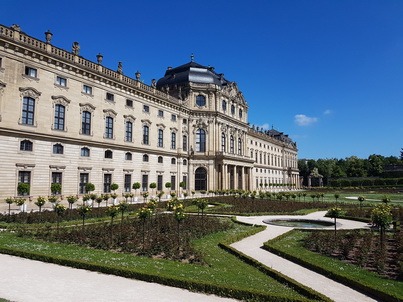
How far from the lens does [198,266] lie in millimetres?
8633

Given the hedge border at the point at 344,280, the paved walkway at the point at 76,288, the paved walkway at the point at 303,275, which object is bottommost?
the paved walkway at the point at 303,275

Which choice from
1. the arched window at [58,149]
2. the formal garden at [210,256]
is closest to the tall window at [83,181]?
the arched window at [58,149]

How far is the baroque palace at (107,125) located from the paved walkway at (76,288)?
17.7 m

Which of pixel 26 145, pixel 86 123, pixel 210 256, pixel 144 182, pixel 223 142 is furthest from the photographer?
pixel 223 142

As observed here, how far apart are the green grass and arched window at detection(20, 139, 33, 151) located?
14341 millimetres

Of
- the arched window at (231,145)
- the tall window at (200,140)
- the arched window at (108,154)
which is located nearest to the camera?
the arched window at (108,154)

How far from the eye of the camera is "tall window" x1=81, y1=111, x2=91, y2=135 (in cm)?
2905

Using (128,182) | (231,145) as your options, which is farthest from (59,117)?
(231,145)

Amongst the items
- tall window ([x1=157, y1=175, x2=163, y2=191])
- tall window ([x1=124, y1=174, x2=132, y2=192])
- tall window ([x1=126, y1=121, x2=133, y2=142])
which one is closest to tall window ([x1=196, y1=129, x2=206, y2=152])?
tall window ([x1=157, y1=175, x2=163, y2=191])

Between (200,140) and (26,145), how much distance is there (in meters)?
27.9

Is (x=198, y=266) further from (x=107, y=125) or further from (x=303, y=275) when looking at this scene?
(x=107, y=125)

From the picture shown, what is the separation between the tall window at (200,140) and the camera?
155 ft

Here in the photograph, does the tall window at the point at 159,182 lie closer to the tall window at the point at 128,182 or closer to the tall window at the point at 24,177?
the tall window at the point at 128,182

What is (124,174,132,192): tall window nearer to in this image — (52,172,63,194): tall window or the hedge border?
(52,172,63,194): tall window
